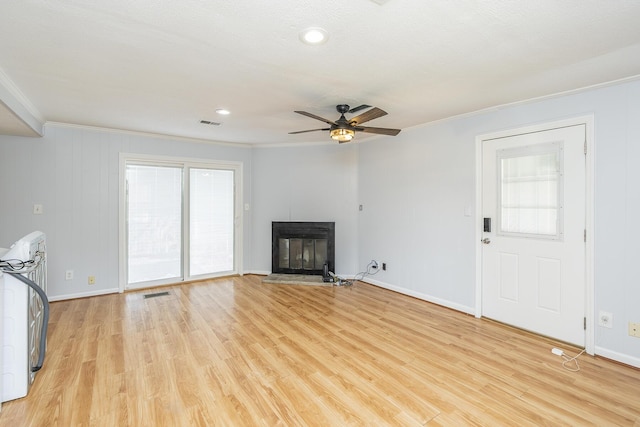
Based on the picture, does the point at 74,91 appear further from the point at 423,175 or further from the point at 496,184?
the point at 496,184

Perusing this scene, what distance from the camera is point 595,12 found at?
1.62 meters

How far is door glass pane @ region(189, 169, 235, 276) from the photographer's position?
501 cm

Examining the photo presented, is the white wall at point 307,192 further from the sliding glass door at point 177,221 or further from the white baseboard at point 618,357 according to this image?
the white baseboard at point 618,357

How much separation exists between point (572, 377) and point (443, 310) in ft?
4.89

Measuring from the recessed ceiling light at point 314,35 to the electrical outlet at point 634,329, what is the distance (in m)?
3.33

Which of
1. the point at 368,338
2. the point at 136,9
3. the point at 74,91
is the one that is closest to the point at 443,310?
the point at 368,338

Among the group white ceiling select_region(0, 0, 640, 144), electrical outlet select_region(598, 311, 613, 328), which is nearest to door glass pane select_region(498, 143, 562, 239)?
white ceiling select_region(0, 0, 640, 144)

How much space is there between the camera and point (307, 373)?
2.32 metres

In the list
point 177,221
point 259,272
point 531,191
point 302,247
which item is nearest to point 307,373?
point 531,191

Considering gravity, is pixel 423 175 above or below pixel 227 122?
below

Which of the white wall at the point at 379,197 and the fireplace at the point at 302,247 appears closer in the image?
the white wall at the point at 379,197

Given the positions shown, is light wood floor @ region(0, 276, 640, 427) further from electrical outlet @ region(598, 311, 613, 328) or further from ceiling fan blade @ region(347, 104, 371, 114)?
ceiling fan blade @ region(347, 104, 371, 114)

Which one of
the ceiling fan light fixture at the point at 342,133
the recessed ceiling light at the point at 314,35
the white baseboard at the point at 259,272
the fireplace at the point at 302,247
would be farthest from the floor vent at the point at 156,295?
the recessed ceiling light at the point at 314,35

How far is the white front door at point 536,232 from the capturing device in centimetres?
277
